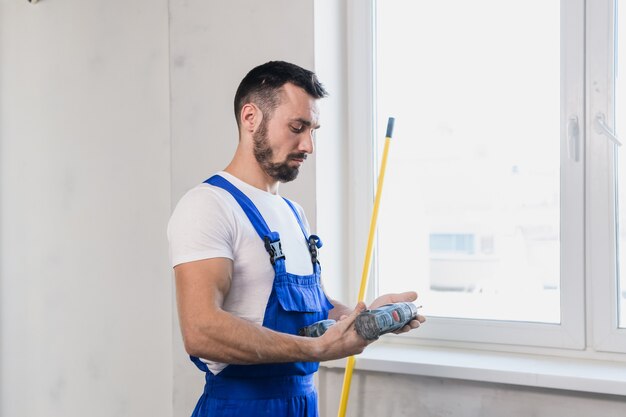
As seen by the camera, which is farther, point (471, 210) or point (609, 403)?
point (471, 210)

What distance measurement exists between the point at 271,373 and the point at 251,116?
22.2 inches

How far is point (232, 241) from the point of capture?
5.04ft

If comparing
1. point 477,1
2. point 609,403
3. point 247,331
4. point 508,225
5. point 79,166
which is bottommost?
point 609,403

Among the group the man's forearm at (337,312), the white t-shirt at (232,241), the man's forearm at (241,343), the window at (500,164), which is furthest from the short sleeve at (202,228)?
the window at (500,164)

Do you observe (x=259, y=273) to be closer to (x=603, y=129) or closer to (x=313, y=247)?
(x=313, y=247)

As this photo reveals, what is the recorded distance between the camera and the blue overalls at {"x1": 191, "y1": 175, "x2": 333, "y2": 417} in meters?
1.57

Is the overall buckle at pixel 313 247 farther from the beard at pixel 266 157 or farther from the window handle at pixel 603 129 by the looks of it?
the window handle at pixel 603 129

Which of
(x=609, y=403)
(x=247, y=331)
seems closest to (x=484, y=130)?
(x=609, y=403)

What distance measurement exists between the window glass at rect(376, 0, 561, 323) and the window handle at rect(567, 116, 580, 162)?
0.17 feet

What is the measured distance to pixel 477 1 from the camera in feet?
7.53

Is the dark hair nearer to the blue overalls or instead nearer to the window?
the blue overalls

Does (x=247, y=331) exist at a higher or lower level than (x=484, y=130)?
lower

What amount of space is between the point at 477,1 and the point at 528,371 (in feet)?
3.64

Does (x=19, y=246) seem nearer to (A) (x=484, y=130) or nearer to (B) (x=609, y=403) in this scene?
(A) (x=484, y=130)
